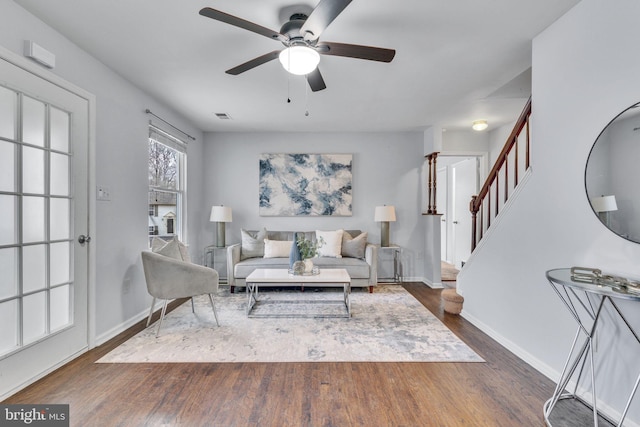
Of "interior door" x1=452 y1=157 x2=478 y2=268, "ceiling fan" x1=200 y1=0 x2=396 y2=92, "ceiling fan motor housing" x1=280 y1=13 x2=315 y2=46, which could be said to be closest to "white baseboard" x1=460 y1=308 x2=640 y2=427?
"ceiling fan" x1=200 y1=0 x2=396 y2=92

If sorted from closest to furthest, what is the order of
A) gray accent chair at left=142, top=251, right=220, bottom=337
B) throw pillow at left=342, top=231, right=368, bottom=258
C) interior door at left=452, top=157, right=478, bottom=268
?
gray accent chair at left=142, top=251, right=220, bottom=337
throw pillow at left=342, top=231, right=368, bottom=258
interior door at left=452, top=157, right=478, bottom=268

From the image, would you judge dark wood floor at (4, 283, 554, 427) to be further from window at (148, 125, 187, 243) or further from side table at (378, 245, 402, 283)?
side table at (378, 245, 402, 283)

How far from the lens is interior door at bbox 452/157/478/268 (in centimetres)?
548

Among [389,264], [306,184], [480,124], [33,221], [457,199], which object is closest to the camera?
[33,221]

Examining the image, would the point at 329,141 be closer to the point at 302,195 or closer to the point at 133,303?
the point at 302,195

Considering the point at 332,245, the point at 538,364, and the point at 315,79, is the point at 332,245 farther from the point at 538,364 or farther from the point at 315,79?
the point at 538,364

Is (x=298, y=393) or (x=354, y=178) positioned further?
(x=354, y=178)

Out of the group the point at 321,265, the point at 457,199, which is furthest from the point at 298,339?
the point at 457,199

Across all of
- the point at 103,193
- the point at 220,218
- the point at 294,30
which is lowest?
the point at 220,218

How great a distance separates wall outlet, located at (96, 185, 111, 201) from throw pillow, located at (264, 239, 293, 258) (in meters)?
2.15

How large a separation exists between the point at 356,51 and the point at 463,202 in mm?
4892

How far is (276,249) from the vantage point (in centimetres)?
434

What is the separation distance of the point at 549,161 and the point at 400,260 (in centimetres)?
282

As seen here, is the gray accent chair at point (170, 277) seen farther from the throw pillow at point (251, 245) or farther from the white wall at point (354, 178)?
the white wall at point (354, 178)
